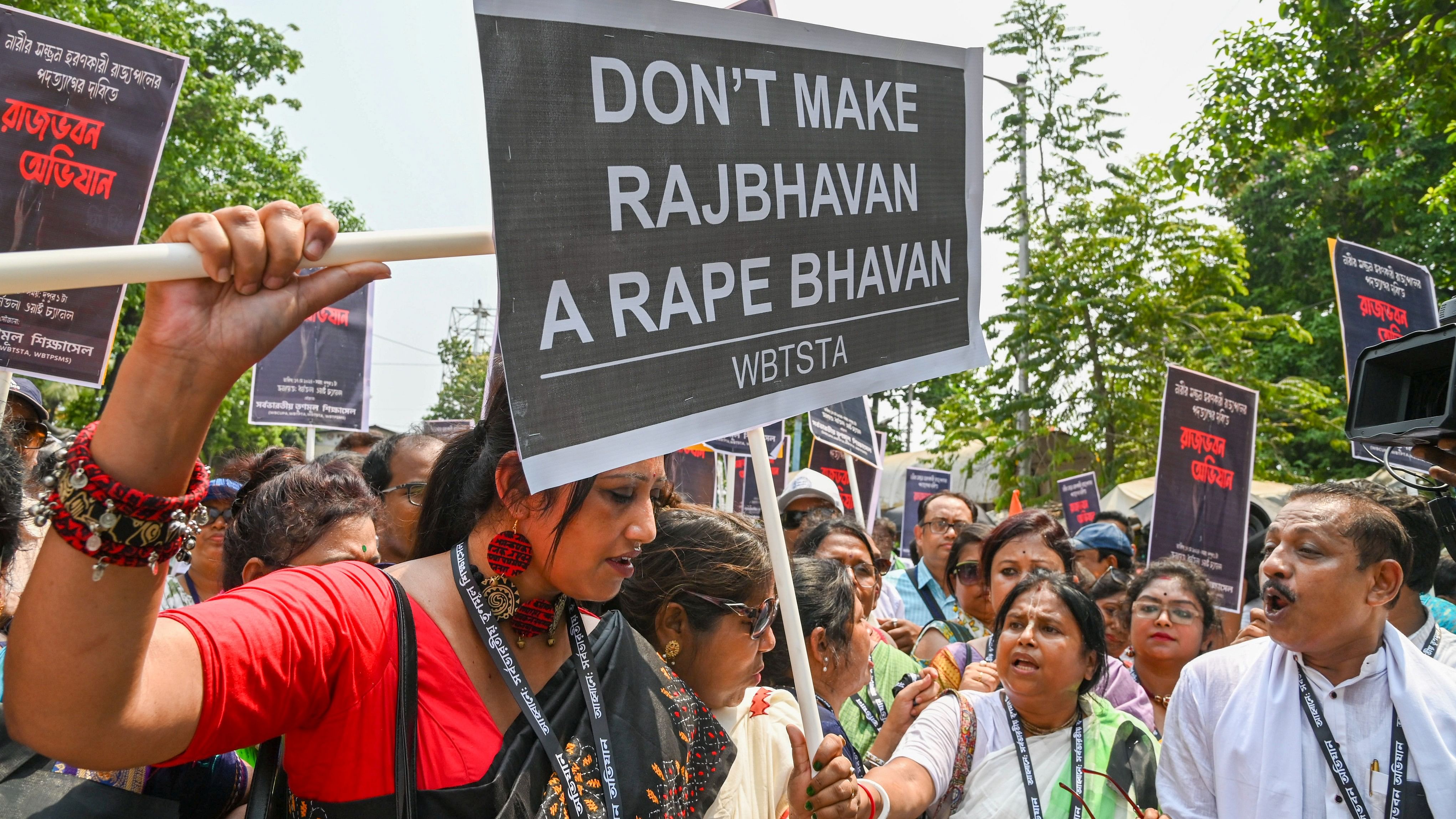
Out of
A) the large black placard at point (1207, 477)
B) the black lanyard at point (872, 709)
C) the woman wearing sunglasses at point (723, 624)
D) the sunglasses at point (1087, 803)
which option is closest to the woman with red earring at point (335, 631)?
the woman wearing sunglasses at point (723, 624)

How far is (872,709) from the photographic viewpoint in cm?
383

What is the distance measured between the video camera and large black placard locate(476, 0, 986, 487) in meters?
1.21

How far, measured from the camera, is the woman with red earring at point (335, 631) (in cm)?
114

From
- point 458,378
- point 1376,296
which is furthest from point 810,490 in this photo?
point 458,378

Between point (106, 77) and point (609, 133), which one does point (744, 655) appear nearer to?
point (609, 133)

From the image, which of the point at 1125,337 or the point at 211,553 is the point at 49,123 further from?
the point at 1125,337

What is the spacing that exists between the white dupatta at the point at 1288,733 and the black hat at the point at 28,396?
4334 mm

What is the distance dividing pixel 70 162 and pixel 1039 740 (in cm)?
362

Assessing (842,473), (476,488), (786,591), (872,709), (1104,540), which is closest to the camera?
(476,488)

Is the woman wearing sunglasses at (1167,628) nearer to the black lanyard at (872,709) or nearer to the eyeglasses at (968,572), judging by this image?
the eyeglasses at (968,572)

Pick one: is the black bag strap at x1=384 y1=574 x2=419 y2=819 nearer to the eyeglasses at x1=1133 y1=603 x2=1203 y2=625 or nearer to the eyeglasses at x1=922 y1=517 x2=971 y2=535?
the eyeglasses at x1=1133 y1=603 x2=1203 y2=625

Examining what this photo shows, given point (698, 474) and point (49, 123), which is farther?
point (698, 474)

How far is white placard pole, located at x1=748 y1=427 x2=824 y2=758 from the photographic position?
2057 mm

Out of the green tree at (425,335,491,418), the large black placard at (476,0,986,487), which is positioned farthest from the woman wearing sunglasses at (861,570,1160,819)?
the green tree at (425,335,491,418)
